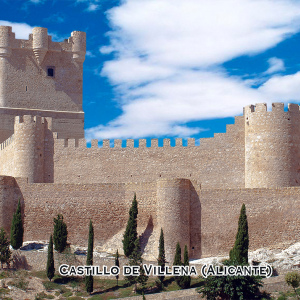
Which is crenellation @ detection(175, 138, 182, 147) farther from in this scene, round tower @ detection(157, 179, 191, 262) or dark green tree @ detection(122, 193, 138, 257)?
dark green tree @ detection(122, 193, 138, 257)

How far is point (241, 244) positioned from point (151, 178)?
9.23 m

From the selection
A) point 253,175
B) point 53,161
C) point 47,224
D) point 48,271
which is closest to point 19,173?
point 53,161

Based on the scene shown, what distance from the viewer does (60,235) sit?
134ft

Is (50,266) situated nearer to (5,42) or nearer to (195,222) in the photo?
(195,222)

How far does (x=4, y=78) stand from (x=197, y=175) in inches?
592

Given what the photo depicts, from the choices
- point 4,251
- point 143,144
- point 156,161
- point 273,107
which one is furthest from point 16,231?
point 273,107

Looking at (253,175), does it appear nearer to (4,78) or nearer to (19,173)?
(19,173)

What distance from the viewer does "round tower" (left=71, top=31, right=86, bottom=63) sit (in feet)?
179

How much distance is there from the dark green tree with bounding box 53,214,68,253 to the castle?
1.00 metres

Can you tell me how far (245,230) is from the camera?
129ft

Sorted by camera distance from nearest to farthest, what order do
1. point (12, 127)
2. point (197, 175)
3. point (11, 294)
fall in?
1. point (11, 294)
2. point (197, 175)
3. point (12, 127)

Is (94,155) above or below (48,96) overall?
below

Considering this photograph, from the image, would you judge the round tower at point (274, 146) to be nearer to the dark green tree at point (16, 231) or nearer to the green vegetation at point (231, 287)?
the green vegetation at point (231, 287)

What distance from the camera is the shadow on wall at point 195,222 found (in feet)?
133
